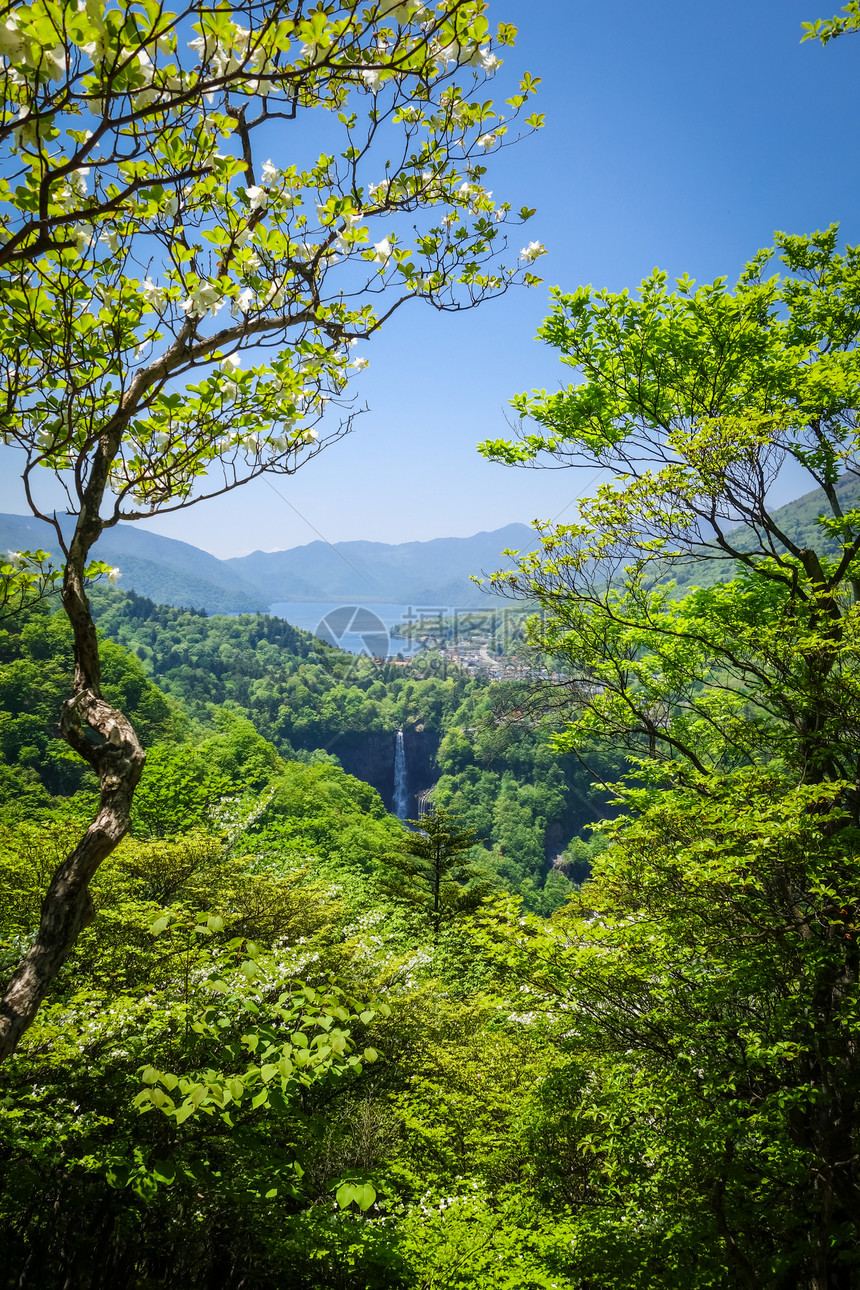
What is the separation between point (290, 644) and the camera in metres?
100

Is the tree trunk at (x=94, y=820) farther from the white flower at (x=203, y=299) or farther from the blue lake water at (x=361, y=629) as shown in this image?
the blue lake water at (x=361, y=629)

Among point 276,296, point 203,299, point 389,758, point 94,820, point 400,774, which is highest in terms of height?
point 276,296

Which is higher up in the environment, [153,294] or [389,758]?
[153,294]

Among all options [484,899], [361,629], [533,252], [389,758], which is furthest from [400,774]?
[361,629]

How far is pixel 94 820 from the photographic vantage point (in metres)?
2.07

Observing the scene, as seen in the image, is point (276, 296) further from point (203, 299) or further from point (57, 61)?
point (57, 61)

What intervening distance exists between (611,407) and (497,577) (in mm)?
2399

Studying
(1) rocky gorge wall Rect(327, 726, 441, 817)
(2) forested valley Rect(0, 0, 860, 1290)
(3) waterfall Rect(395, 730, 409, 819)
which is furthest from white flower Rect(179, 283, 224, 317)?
(3) waterfall Rect(395, 730, 409, 819)

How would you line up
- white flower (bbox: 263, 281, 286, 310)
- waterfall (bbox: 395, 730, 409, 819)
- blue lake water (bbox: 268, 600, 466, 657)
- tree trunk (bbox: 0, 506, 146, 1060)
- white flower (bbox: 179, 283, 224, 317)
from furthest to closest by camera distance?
blue lake water (bbox: 268, 600, 466, 657)
waterfall (bbox: 395, 730, 409, 819)
white flower (bbox: 263, 281, 286, 310)
white flower (bbox: 179, 283, 224, 317)
tree trunk (bbox: 0, 506, 146, 1060)

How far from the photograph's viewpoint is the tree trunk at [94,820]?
180 centimetres

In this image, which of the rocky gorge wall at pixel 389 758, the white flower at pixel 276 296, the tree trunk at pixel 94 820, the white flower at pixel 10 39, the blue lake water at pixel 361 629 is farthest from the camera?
the blue lake water at pixel 361 629

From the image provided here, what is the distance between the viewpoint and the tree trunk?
180 centimetres

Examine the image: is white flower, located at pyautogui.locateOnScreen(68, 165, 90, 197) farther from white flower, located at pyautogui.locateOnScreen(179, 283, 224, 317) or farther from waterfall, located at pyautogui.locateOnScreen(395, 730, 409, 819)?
waterfall, located at pyautogui.locateOnScreen(395, 730, 409, 819)

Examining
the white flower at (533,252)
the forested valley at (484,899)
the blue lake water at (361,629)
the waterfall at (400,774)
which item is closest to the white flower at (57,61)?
the forested valley at (484,899)
